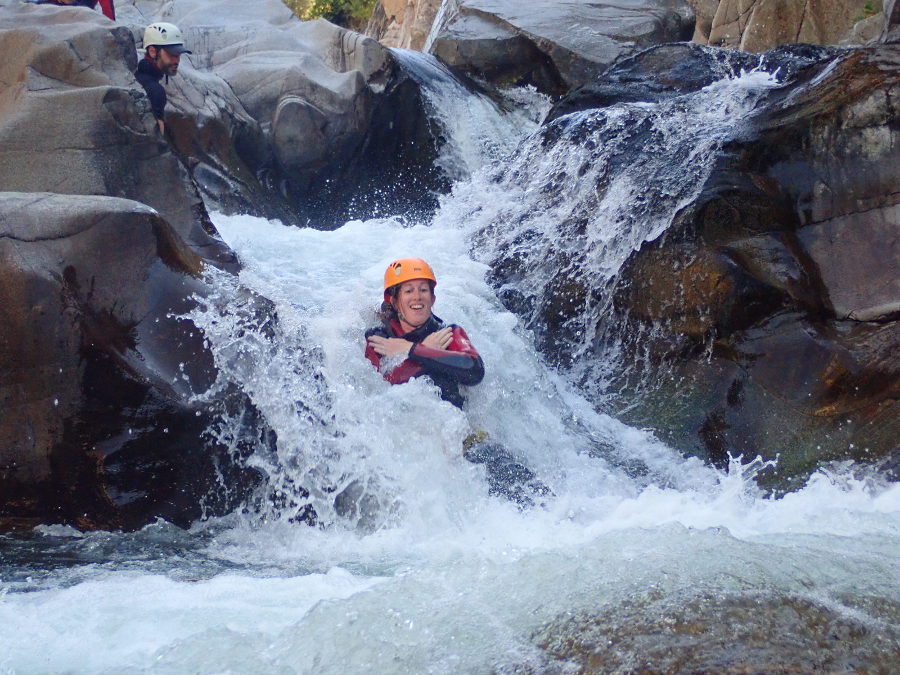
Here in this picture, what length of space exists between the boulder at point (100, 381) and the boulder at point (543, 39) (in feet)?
27.7

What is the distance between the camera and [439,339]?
5.24 m

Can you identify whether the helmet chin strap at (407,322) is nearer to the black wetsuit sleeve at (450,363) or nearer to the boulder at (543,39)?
the black wetsuit sleeve at (450,363)

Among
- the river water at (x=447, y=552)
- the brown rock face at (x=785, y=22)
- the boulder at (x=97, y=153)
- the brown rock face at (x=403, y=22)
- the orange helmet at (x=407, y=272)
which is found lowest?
the river water at (x=447, y=552)

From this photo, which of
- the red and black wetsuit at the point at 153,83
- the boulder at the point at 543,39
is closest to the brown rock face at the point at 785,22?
the boulder at the point at 543,39

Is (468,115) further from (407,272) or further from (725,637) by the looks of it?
(725,637)

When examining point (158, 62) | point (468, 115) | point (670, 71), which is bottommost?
point (158, 62)

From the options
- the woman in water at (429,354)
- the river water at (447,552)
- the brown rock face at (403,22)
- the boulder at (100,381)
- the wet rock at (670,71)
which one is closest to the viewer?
the river water at (447,552)

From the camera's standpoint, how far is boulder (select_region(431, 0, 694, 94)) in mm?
12227

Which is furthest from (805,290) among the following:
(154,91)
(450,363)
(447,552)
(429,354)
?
(154,91)

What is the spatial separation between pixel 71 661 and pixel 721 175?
16.6 ft

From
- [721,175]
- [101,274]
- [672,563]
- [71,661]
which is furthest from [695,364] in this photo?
[71,661]

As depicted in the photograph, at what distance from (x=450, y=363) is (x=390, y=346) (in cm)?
40

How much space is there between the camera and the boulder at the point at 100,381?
14.3 feet

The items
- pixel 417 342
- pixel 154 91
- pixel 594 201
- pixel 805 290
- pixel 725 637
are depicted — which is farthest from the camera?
pixel 154 91
